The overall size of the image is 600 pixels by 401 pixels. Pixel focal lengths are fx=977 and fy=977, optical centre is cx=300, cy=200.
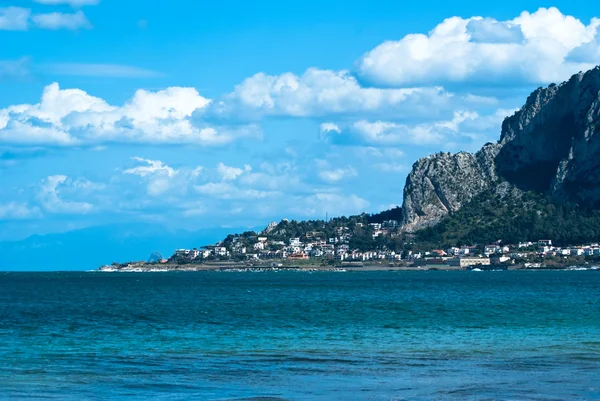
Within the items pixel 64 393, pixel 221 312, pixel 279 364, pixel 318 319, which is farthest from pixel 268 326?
pixel 64 393

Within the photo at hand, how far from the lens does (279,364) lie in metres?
44.0

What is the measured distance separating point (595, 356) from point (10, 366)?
27.0 metres

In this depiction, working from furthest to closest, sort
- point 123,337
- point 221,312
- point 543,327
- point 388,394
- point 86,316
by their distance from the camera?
point 221,312 < point 86,316 < point 543,327 < point 123,337 < point 388,394

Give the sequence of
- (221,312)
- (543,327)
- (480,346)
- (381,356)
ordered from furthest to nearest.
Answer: (221,312)
(543,327)
(480,346)
(381,356)

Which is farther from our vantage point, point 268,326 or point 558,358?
point 268,326

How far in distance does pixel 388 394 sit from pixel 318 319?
133 ft

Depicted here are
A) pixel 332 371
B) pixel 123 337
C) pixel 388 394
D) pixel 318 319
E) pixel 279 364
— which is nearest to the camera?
pixel 388 394

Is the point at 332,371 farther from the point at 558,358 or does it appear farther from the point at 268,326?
the point at 268,326

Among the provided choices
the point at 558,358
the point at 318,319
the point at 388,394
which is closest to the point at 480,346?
the point at 558,358

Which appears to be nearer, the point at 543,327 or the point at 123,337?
the point at 123,337

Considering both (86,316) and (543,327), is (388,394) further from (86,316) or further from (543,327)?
(86,316)

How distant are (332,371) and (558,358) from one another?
37.6 feet

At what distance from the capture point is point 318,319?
75.1 metres

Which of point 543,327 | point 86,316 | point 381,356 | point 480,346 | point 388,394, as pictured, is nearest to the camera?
point 388,394
